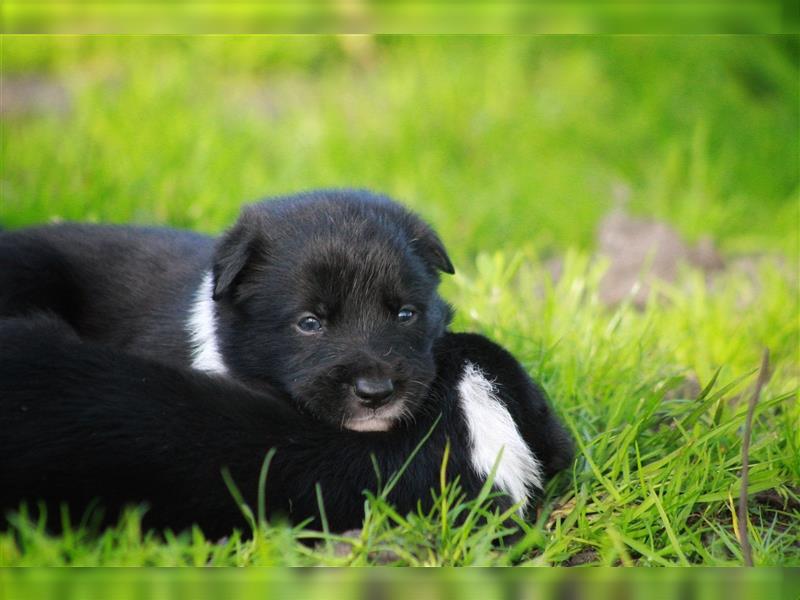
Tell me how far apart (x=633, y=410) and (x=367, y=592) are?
5.69 ft

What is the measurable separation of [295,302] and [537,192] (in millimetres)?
4334

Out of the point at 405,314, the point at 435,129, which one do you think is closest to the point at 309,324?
the point at 405,314

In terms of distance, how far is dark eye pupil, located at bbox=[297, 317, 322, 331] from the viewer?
3.53 metres

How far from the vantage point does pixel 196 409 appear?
2.93 meters

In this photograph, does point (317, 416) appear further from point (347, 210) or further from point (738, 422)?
point (738, 422)

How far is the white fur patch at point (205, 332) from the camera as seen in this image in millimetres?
3666

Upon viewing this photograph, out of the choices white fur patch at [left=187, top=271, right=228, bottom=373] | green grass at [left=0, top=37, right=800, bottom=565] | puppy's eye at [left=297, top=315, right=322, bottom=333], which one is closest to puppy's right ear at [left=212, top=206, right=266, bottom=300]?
white fur patch at [left=187, top=271, right=228, bottom=373]

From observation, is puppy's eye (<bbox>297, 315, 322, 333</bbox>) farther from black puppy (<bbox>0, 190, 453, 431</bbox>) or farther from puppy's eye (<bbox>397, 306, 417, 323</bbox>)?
puppy's eye (<bbox>397, 306, 417, 323</bbox>)

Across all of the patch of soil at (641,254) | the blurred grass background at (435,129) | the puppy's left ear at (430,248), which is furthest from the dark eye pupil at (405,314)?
the blurred grass background at (435,129)

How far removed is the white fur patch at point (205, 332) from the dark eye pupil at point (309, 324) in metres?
0.34

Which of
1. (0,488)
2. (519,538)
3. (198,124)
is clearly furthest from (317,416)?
(198,124)

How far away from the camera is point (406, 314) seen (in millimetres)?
3648

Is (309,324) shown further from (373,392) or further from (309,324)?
(373,392)

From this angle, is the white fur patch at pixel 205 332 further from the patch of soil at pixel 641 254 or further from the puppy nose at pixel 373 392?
the patch of soil at pixel 641 254
